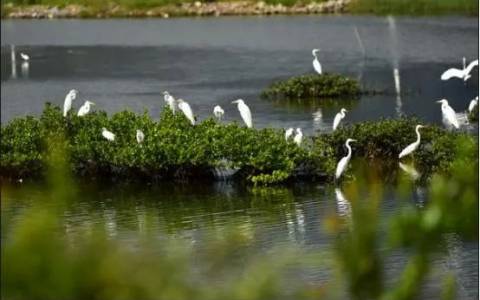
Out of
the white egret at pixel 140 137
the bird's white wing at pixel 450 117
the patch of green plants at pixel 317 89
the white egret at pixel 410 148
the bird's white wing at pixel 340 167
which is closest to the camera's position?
the bird's white wing at pixel 340 167

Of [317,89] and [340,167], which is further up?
[317,89]

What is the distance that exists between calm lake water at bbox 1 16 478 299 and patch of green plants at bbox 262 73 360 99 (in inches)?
16.2

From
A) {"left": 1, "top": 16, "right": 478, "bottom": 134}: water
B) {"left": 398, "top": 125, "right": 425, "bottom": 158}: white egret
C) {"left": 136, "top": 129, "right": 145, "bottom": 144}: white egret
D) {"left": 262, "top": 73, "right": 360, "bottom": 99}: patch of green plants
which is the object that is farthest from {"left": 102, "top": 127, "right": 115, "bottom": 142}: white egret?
{"left": 262, "top": 73, "right": 360, "bottom": 99}: patch of green plants

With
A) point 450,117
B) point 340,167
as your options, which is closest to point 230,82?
point 450,117

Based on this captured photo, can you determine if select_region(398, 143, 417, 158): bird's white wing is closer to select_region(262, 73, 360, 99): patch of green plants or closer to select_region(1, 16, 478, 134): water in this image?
select_region(1, 16, 478, 134): water

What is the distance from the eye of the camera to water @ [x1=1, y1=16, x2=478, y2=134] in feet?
79.6

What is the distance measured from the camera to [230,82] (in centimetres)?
2967

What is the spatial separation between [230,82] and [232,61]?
659 cm

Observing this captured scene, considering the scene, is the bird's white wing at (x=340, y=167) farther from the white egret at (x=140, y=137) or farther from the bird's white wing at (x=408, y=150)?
the white egret at (x=140, y=137)

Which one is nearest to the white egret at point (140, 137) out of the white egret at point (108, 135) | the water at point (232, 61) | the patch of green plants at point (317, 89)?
the white egret at point (108, 135)

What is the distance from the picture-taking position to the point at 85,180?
1530 centimetres

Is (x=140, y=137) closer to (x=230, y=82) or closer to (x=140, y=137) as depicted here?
(x=140, y=137)

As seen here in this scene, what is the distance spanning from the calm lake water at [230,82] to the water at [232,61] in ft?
0.18

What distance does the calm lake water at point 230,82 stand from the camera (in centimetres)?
1159
